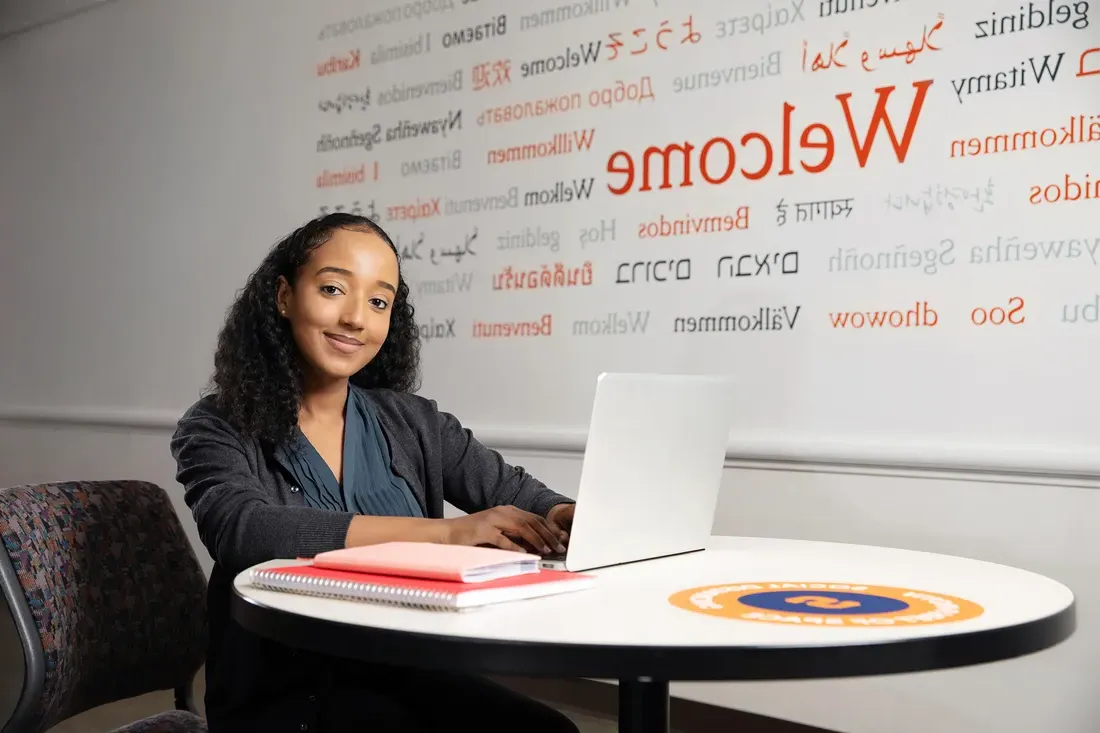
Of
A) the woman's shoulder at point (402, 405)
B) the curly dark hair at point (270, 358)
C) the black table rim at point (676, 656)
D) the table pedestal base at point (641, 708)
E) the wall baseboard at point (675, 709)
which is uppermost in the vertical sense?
the curly dark hair at point (270, 358)

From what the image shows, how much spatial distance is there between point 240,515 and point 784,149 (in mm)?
2079

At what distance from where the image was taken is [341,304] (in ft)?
6.67

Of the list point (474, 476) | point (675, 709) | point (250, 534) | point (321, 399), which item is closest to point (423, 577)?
point (250, 534)

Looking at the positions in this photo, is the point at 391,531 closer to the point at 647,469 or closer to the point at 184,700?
the point at 647,469

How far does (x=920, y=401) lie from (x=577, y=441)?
43.7 inches

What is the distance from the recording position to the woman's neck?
2.04m

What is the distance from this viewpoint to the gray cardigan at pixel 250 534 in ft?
5.22

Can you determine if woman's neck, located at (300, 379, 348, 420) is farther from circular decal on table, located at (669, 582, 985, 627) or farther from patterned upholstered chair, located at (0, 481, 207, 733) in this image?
circular decal on table, located at (669, 582, 985, 627)

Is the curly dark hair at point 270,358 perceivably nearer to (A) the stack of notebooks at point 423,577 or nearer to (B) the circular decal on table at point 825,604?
(A) the stack of notebooks at point 423,577

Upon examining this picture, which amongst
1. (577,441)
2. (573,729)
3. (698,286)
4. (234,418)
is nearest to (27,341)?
(577,441)

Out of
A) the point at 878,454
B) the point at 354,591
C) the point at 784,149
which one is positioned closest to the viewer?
the point at 354,591

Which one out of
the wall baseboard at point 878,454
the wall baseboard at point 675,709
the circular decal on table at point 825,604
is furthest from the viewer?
the wall baseboard at point 675,709

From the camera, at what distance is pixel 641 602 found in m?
1.31

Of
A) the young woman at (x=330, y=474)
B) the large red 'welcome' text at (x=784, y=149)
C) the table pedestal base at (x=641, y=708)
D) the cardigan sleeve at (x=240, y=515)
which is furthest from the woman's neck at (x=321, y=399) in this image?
the large red 'welcome' text at (x=784, y=149)
